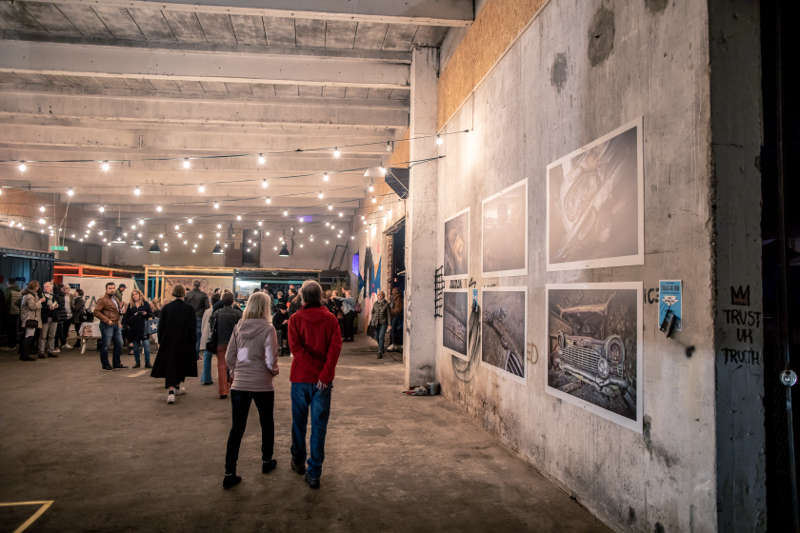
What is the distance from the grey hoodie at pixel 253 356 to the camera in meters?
3.97

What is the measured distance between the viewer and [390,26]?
24.8ft

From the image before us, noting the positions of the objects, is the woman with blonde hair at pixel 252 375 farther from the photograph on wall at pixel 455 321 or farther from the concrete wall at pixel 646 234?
the photograph on wall at pixel 455 321

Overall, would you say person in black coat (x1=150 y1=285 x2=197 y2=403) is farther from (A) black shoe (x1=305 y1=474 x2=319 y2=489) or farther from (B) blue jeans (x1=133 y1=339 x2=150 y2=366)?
(A) black shoe (x1=305 y1=474 x2=319 y2=489)

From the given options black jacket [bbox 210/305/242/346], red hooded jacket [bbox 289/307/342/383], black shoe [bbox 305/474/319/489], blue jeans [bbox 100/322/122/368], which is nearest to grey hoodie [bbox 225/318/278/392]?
red hooded jacket [bbox 289/307/342/383]

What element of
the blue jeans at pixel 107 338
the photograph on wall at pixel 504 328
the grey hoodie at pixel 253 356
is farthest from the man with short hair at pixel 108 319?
the photograph on wall at pixel 504 328

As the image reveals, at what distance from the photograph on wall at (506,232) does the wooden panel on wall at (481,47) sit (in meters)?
1.60

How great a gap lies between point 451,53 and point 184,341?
567 cm

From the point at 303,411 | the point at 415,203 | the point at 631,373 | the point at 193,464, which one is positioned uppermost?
the point at 415,203

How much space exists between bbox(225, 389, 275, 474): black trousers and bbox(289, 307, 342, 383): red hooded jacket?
11.7 inches

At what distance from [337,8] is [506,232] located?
3.61 m

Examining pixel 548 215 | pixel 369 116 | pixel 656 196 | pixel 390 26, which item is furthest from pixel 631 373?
pixel 369 116

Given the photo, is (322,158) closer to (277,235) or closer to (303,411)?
(303,411)

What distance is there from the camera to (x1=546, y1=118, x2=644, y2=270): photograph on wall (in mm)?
3115

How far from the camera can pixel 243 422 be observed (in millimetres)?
3936
